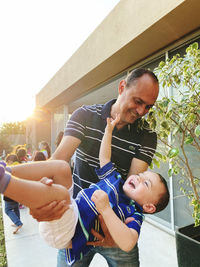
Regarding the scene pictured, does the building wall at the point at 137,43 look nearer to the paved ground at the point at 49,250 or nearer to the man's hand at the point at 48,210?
the paved ground at the point at 49,250

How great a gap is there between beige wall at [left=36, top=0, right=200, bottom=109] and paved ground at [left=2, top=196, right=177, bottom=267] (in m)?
3.11

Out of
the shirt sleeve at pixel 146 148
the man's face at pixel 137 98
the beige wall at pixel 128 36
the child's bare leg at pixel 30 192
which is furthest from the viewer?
the beige wall at pixel 128 36

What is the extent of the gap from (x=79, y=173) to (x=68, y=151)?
19 cm

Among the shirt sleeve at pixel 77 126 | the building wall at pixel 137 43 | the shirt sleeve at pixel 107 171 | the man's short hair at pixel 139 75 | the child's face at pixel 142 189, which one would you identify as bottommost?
the child's face at pixel 142 189

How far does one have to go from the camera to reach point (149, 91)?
1163 millimetres

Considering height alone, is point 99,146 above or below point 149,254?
above

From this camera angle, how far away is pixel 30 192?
0.66m

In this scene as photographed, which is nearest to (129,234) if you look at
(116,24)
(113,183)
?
(113,183)

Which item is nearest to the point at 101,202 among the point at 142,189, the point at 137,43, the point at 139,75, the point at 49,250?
the point at 142,189

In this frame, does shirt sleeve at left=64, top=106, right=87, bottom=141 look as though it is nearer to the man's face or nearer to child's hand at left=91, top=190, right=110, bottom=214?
the man's face

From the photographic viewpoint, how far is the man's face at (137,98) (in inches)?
45.8

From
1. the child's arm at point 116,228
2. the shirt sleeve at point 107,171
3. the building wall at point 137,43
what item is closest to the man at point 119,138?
the shirt sleeve at point 107,171

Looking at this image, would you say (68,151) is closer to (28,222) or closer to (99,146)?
(99,146)

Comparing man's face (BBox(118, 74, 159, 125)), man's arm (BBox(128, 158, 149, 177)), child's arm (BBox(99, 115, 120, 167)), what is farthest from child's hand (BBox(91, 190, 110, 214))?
man's face (BBox(118, 74, 159, 125))
